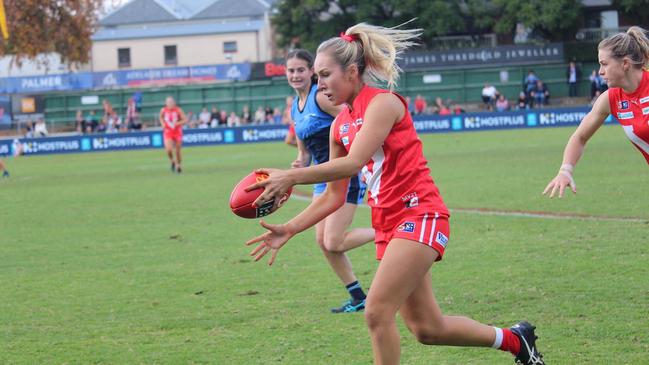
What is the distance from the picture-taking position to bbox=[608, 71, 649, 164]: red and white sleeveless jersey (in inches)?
270

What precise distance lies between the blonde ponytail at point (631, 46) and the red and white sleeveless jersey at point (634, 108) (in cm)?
18

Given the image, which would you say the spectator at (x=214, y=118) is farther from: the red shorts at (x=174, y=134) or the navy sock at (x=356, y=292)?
the navy sock at (x=356, y=292)

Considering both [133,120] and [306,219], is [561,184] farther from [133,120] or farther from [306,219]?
[133,120]

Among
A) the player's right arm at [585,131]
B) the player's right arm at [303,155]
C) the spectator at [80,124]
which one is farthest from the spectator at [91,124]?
the player's right arm at [585,131]

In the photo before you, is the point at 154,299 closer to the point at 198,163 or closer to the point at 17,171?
the point at 198,163

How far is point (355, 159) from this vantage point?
5094 millimetres

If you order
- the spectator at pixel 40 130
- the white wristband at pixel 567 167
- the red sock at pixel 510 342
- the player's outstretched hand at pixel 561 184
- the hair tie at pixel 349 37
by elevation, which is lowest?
the red sock at pixel 510 342

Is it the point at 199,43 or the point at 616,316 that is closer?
the point at 616,316

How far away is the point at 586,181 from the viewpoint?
18188mm

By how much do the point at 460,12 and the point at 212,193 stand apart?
151ft

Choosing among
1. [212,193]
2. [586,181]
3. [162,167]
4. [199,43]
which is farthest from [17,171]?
[199,43]

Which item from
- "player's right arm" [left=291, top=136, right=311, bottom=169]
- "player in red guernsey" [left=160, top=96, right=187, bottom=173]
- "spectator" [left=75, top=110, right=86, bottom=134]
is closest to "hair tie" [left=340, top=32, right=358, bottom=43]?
"player's right arm" [left=291, top=136, right=311, bottom=169]

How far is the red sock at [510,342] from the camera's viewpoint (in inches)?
229

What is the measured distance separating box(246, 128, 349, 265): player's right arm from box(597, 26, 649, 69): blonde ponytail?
7.00 feet
